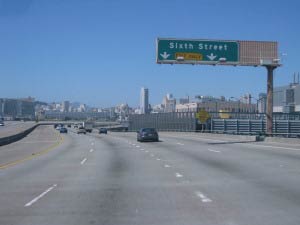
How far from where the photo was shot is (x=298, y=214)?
32.0 feet

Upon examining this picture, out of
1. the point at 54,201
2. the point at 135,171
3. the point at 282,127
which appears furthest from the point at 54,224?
the point at 282,127

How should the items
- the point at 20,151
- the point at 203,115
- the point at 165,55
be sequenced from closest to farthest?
the point at 20,151, the point at 165,55, the point at 203,115

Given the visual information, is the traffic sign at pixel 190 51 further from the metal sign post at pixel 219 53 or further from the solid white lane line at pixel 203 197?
the solid white lane line at pixel 203 197

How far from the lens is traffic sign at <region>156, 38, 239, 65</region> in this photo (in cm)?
4275

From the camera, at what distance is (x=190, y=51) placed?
4303cm

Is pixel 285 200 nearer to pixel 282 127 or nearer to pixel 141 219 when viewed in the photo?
pixel 141 219

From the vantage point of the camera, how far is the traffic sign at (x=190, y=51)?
140 feet

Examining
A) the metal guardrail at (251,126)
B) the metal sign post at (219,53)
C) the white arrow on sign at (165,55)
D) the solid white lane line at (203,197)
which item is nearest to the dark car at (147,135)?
the metal sign post at (219,53)

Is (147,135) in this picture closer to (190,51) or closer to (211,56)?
(190,51)

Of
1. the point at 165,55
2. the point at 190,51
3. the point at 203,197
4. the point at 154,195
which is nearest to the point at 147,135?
the point at 165,55

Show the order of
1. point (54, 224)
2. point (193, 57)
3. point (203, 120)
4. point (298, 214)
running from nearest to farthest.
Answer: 1. point (54, 224)
2. point (298, 214)
3. point (193, 57)
4. point (203, 120)

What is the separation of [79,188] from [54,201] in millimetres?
2451

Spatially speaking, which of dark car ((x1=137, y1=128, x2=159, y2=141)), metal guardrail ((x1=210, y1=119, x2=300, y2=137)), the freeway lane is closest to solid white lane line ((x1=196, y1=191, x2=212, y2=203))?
the freeway lane

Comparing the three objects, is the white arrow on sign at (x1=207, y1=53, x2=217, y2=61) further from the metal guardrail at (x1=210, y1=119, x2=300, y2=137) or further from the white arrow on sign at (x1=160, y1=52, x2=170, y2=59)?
the metal guardrail at (x1=210, y1=119, x2=300, y2=137)
